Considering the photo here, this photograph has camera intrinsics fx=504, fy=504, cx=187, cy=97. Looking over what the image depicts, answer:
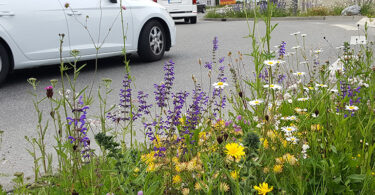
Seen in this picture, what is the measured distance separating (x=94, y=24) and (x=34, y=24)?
1.07 metres

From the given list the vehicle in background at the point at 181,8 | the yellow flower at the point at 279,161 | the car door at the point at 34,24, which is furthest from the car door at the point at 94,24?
the vehicle in background at the point at 181,8

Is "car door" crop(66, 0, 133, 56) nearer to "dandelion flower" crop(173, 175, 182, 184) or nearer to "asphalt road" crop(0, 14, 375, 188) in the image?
"asphalt road" crop(0, 14, 375, 188)

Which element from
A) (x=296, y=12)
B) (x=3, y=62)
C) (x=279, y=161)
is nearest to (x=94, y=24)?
(x=3, y=62)

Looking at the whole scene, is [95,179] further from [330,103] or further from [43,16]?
[43,16]

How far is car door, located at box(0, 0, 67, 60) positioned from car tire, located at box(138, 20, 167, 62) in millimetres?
1757

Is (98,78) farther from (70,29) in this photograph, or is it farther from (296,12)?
(296,12)

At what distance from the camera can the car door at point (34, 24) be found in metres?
6.57

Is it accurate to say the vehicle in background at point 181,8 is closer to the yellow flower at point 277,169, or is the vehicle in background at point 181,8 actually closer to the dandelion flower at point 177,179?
the dandelion flower at point 177,179

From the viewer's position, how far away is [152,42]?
8.90 meters

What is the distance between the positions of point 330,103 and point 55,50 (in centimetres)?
482

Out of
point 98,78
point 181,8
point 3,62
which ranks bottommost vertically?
point 98,78

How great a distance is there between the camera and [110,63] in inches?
354

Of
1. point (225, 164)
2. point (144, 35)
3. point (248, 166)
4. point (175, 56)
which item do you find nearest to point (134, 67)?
point (144, 35)

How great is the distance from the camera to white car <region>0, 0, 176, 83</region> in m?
6.64
